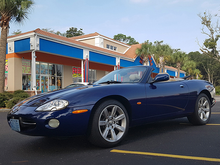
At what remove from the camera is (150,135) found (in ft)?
13.5

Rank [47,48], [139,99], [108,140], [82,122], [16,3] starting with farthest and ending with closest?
1. [47,48]
2. [16,3]
3. [139,99]
4. [108,140]
5. [82,122]

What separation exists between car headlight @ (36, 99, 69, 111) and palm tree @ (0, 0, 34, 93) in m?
11.9

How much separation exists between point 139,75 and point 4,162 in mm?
2739

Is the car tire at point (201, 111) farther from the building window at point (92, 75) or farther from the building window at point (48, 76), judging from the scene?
the building window at point (92, 75)

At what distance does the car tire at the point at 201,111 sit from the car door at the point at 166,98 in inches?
20.6

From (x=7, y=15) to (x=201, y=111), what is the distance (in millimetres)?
13983

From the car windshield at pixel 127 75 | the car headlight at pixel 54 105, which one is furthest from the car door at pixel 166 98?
the car headlight at pixel 54 105

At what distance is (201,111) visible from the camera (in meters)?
4.99

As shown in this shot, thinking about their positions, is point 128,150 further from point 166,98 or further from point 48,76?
point 48,76

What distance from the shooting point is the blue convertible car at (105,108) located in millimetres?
2896

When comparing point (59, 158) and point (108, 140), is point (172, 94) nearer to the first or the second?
point (108, 140)

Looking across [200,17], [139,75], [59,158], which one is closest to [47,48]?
[139,75]

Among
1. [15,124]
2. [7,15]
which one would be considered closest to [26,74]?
[7,15]

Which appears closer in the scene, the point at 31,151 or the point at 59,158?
the point at 59,158
